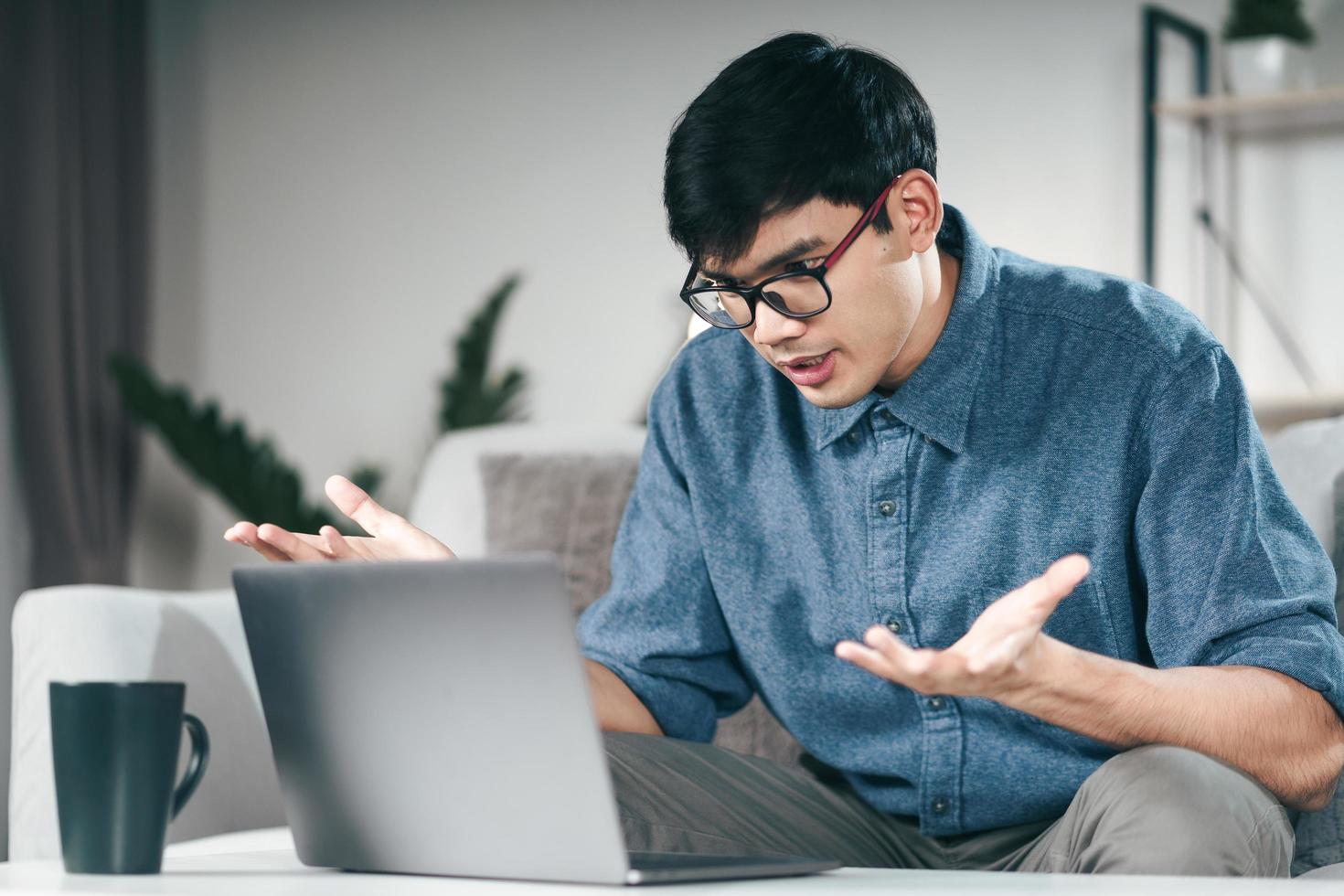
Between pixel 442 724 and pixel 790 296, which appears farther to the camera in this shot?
pixel 790 296

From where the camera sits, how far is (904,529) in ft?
4.16

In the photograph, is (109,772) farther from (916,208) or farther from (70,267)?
(70,267)

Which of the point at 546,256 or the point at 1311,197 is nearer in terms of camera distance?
the point at 1311,197

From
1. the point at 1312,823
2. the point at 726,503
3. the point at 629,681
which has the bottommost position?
the point at 1312,823

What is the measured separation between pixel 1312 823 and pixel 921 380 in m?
0.50

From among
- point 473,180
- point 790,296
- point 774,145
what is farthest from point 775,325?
point 473,180

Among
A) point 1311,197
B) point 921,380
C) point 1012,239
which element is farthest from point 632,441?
point 1311,197

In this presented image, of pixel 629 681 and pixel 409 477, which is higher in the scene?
pixel 629 681

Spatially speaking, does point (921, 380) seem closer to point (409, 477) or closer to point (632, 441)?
point (632, 441)

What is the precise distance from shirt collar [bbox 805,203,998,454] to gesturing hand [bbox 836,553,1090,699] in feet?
1.52

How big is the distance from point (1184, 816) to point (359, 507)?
22.7 inches

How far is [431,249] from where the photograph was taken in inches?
150

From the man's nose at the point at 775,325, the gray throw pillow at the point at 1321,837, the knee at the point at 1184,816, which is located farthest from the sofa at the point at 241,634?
the man's nose at the point at 775,325

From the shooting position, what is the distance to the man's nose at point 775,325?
1.18m
